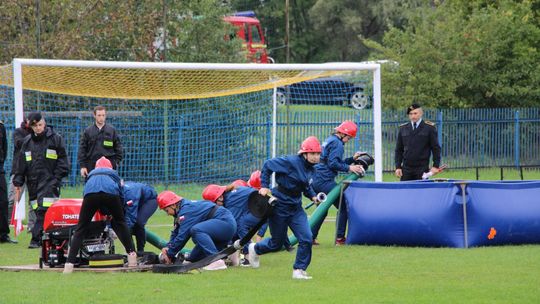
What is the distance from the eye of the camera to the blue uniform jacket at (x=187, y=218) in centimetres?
1245

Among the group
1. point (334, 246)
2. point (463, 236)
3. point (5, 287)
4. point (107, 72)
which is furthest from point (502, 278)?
point (107, 72)

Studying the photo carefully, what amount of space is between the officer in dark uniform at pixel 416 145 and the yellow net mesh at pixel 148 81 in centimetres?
340

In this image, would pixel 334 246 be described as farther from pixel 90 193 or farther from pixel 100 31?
pixel 100 31

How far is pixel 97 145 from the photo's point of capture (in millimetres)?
15820

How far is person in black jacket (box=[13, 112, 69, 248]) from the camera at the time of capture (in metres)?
14.9

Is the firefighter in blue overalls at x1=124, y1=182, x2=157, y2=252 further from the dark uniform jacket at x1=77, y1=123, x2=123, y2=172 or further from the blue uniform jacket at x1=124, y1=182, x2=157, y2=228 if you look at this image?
the dark uniform jacket at x1=77, y1=123, x2=123, y2=172

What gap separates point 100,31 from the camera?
26906 millimetres

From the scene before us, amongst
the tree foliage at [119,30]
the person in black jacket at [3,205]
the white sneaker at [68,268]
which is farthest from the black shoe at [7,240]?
the tree foliage at [119,30]

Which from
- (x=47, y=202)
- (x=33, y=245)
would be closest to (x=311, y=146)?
(x=47, y=202)

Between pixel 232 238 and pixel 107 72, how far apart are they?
6817mm

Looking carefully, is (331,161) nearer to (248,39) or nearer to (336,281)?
(336,281)

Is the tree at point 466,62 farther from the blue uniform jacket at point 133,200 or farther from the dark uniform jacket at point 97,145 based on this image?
the blue uniform jacket at point 133,200

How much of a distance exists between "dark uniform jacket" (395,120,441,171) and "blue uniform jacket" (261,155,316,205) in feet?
14.0

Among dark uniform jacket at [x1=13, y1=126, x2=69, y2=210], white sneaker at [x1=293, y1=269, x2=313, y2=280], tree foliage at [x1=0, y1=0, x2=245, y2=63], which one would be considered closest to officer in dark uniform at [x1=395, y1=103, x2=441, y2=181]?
white sneaker at [x1=293, y1=269, x2=313, y2=280]
